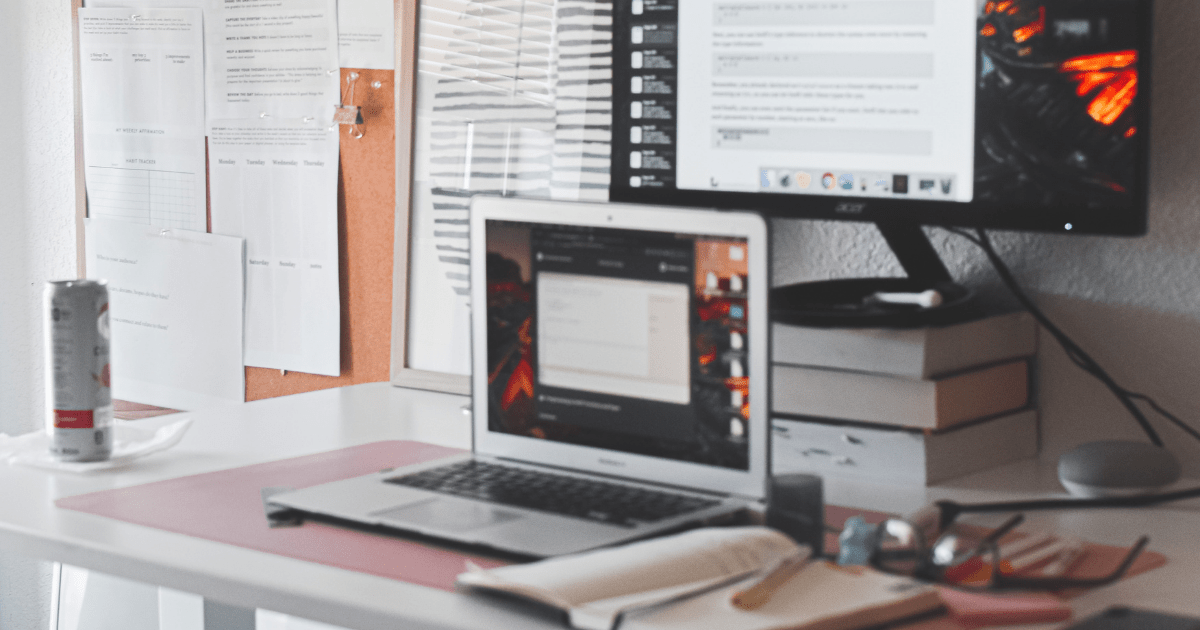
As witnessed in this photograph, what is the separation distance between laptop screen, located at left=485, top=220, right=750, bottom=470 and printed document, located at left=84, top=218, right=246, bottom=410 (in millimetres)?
887

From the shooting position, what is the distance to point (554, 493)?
0.89 metres

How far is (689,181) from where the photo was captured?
1180mm

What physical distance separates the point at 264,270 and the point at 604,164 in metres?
0.61

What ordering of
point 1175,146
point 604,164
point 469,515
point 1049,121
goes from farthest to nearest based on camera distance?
point 604,164 < point 1175,146 < point 1049,121 < point 469,515

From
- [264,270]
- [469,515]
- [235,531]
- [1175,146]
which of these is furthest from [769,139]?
[264,270]

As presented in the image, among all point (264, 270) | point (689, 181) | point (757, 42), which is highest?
point (757, 42)

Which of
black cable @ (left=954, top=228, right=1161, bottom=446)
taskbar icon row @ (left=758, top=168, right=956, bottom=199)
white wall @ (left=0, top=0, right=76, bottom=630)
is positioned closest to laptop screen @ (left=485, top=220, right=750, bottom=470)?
taskbar icon row @ (left=758, top=168, right=956, bottom=199)

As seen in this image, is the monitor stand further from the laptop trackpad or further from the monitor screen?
the laptop trackpad

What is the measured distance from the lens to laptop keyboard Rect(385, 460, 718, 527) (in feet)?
2.75

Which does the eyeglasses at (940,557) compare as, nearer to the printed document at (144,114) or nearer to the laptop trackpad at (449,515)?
the laptop trackpad at (449,515)

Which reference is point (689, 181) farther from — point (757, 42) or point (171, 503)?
point (171, 503)

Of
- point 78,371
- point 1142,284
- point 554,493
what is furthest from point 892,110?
point 78,371

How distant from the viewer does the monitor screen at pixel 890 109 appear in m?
0.95

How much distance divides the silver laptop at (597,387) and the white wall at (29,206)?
1.27 meters
